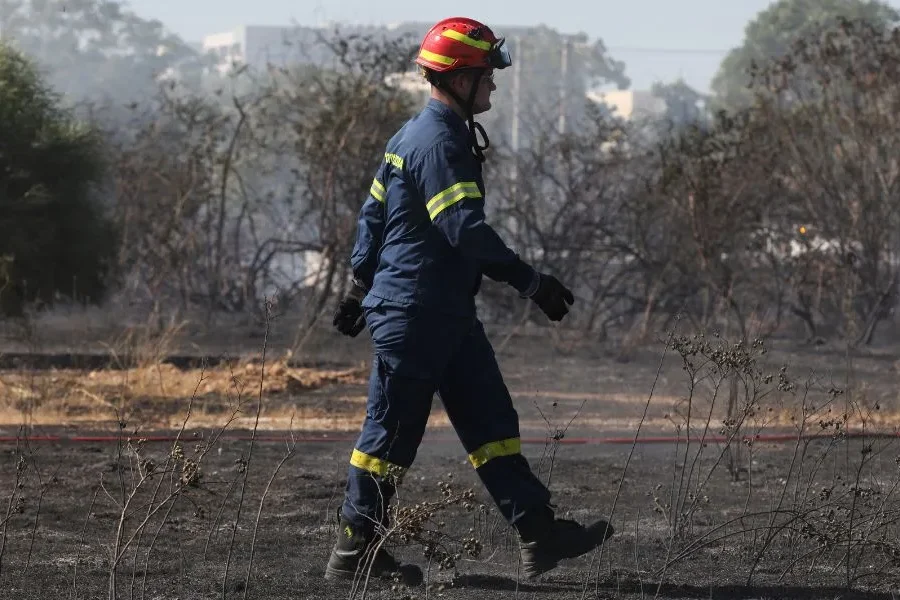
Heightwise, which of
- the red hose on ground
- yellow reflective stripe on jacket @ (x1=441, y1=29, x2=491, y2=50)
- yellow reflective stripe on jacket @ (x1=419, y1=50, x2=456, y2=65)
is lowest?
the red hose on ground

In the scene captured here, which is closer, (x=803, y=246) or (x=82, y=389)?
(x=82, y=389)

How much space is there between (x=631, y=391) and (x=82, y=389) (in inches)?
199

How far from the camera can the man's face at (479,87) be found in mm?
5426

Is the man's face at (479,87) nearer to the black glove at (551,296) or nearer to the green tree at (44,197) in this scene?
the black glove at (551,296)

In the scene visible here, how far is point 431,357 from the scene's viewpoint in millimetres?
5332

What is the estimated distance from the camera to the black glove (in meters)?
5.31

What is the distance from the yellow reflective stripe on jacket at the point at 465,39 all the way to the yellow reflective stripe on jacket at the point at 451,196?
1.69 ft

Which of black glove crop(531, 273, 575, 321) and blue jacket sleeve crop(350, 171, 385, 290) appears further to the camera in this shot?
blue jacket sleeve crop(350, 171, 385, 290)

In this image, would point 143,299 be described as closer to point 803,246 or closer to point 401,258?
point 803,246

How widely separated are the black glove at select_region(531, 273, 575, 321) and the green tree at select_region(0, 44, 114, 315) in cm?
1012

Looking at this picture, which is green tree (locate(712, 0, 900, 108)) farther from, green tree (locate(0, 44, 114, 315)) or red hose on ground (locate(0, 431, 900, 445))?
Result: red hose on ground (locate(0, 431, 900, 445))

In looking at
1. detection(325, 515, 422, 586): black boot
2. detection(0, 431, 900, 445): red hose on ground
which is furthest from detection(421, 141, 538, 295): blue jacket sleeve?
detection(0, 431, 900, 445): red hose on ground

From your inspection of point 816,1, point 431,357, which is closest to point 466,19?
point 431,357

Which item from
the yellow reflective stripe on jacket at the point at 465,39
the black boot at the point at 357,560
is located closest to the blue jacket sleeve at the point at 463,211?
the yellow reflective stripe on jacket at the point at 465,39
